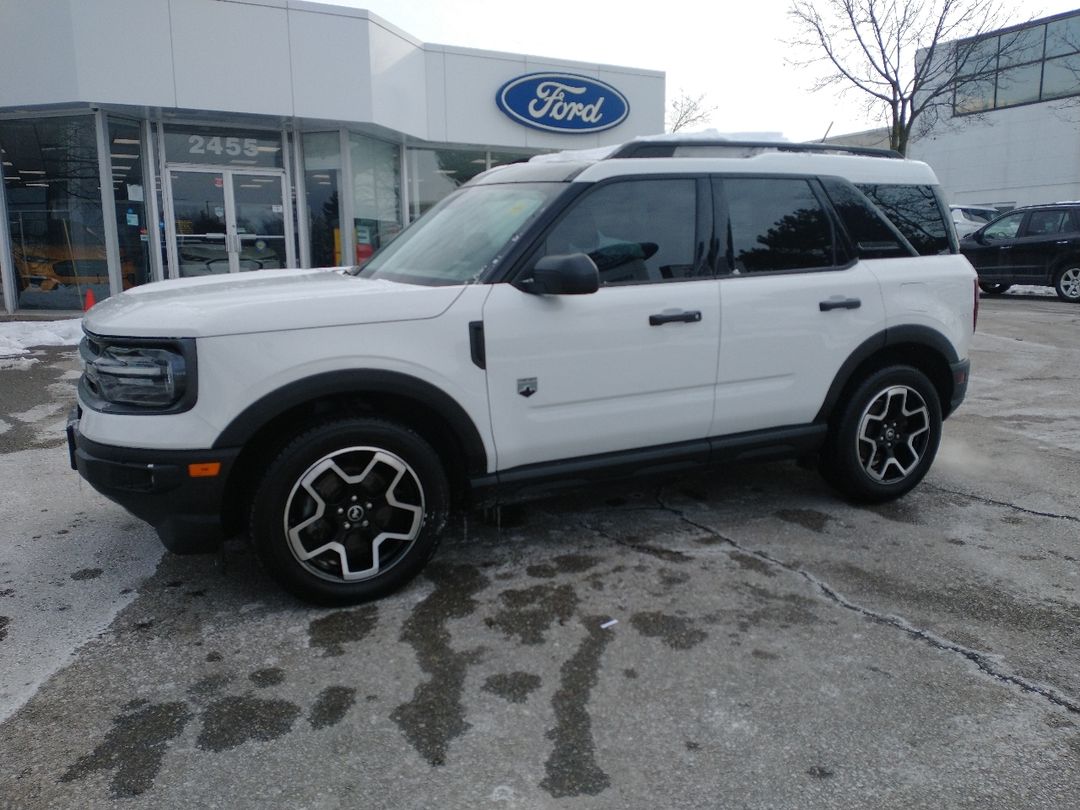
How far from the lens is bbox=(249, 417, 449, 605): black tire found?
3.17m

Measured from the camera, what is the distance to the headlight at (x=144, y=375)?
118 inches

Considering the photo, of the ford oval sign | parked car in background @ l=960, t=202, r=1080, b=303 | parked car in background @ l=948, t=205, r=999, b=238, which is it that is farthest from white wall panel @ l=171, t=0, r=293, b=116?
parked car in background @ l=948, t=205, r=999, b=238

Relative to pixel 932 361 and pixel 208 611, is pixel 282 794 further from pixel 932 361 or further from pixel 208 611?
pixel 932 361

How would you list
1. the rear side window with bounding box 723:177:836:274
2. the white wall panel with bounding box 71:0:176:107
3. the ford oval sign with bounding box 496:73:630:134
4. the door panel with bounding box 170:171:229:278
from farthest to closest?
the ford oval sign with bounding box 496:73:630:134, the door panel with bounding box 170:171:229:278, the white wall panel with bounding box 71:0:176:107, the rear side window with bounding box 723:177:836:274

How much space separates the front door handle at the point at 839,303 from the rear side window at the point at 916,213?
1.97 feet

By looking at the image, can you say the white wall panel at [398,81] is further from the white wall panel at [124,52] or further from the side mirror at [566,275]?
the side mirror at [566,275]

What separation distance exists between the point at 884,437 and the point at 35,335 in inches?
400

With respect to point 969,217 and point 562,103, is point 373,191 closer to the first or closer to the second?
point 562,103

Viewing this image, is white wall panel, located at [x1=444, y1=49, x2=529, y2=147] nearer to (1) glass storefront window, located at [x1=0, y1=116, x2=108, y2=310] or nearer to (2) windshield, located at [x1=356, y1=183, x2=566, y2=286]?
(1) glass storefront window, located at [x1=0, y1=116, x2=108, y2=310]

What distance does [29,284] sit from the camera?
44.2ft

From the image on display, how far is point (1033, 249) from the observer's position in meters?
16.0

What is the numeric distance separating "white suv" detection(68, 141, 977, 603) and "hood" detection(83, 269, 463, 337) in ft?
0.04

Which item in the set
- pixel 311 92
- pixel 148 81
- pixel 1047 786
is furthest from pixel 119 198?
pixel 1047 786

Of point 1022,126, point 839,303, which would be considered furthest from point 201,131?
point 1022,126
